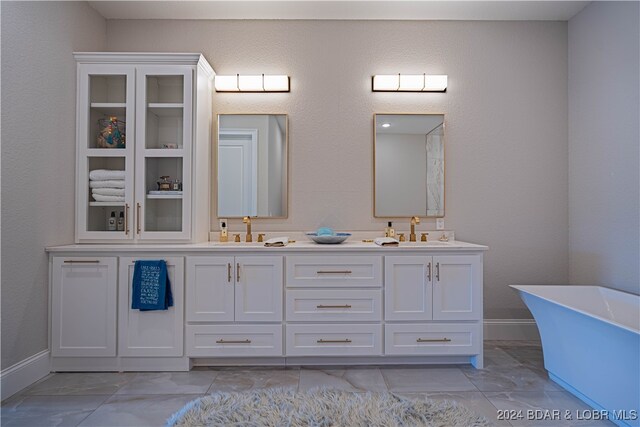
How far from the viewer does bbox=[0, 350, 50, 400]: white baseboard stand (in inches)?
83.3

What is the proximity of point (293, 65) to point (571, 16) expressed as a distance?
2.38 metres

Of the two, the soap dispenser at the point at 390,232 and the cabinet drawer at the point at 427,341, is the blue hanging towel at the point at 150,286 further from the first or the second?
the soap dispenser at the point at 390,232

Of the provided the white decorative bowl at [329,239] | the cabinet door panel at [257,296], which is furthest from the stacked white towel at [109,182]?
the white decorative bowl at [329,239]

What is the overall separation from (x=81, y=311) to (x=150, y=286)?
0.51 m

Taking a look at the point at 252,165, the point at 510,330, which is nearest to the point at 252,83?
the point at 252,165

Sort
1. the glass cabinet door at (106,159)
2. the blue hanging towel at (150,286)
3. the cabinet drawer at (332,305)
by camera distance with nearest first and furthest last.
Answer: the blue hanging towel at (150,286)
the cabinet drawer at (332,305)
the glass cabinet door at (106,159)

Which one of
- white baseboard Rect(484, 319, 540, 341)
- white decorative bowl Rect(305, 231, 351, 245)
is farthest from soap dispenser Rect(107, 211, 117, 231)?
white baseboard Rect(484, 319, 540, 341)

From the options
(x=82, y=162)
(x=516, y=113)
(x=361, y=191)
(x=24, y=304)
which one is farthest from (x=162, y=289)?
(x=516, y=113)

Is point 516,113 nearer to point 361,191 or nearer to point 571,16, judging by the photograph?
point 571,16

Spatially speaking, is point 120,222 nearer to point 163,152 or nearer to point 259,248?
point 163,152

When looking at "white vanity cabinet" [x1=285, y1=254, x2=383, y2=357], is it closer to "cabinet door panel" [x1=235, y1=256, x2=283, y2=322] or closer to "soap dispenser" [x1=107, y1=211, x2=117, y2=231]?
"cabinet door panel" [x1=235, y1=256, x2=283, y2=322]

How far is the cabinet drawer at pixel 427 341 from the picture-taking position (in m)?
2.53

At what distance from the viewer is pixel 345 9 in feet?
9.82

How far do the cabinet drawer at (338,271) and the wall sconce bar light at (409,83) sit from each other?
1478 millimetres
